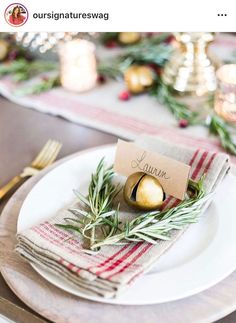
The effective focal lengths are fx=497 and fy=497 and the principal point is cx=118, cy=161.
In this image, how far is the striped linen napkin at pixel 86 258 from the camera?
0.54 metres

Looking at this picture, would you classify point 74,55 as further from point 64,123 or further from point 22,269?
point 22,269

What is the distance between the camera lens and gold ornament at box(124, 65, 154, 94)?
3.52 ft

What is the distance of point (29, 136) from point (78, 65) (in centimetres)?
22

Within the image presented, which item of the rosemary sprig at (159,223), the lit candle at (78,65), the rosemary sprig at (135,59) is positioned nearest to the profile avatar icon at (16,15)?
the lit candle at (78,65)

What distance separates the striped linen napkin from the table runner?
0.31 metres

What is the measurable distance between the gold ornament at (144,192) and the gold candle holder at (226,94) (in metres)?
0.35

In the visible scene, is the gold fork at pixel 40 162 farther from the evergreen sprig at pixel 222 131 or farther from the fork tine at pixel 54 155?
the evergreen sprig at pixel 222 131

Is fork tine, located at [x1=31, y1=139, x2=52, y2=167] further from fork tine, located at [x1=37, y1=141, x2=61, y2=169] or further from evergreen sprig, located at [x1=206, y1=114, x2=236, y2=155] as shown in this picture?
evergreen sprig, located at [x1=206, y1=114, x2=236, y2=155]

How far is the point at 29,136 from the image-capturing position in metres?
0.99

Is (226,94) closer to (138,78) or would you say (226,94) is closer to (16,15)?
(138,78)

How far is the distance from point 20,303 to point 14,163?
347mm

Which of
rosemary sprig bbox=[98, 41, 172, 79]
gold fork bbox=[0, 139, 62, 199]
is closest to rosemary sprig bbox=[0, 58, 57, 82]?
rosemary sprig bbox=[98, 41, 172, 79]

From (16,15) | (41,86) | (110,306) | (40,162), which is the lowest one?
(110,306)

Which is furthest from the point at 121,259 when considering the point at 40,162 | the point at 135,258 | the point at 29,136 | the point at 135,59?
the point at 135,59
